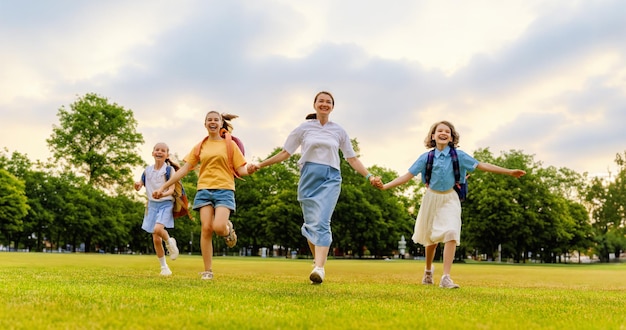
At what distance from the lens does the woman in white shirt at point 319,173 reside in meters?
7.98

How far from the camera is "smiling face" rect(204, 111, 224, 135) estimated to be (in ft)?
29.8

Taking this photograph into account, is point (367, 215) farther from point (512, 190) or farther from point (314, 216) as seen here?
point (314, 216)

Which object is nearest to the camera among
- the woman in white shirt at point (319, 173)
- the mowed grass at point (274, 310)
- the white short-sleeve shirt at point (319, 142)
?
the mowed grass at point (274, 310)

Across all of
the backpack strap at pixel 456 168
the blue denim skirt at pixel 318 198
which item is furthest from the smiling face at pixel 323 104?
the backpack strap at pixel 456 168

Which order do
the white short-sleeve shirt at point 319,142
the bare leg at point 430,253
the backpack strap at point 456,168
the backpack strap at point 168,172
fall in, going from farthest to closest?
the backpack strap at point 168,172, the bare leg at point 430,253, the backpack strap at point 456,168, the white short-sleeve shirt at point 319,142

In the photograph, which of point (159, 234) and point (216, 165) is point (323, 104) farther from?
point (159, 234)

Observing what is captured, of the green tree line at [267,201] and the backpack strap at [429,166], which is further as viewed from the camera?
the green tree line at [267,201]

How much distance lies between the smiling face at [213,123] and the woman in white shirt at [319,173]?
1309 millimetres

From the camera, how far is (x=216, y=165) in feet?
29.3

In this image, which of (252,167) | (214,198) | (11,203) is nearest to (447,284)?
(252,167)

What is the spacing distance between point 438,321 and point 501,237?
173 feet

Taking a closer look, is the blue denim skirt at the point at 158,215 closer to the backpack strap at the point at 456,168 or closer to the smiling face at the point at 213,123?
the smiling face at the point at 213,123

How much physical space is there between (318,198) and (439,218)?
2049 mm

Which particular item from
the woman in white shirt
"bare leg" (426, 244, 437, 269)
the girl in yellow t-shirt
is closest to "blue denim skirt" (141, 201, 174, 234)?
the girl in yellow t-shirt
